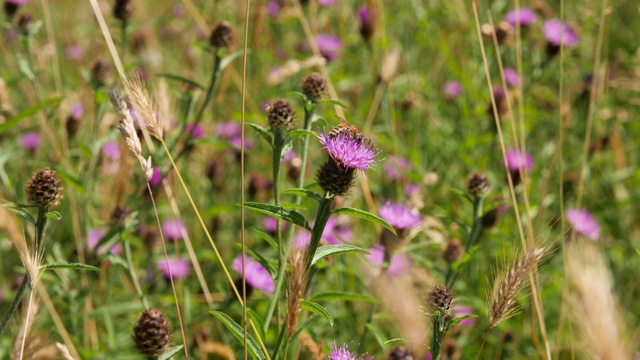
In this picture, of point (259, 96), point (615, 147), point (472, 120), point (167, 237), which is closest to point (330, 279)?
point (167, 237)

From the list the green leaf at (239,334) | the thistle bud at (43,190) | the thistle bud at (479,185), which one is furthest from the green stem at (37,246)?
the thistle bud at (479,185)

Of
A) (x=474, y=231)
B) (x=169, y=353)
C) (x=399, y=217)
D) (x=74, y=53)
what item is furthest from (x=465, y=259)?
(x=74, y=53)

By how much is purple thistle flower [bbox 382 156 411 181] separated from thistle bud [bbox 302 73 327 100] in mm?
1060

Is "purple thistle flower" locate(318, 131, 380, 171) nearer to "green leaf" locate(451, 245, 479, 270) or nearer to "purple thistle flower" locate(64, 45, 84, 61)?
"green leaf" locate(451, 245, 479, 270)

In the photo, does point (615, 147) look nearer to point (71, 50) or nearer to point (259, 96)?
point (259, 96)

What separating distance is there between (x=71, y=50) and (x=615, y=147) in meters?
3.76

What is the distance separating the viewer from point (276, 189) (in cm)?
192

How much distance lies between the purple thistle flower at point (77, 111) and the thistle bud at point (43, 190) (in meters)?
1.65

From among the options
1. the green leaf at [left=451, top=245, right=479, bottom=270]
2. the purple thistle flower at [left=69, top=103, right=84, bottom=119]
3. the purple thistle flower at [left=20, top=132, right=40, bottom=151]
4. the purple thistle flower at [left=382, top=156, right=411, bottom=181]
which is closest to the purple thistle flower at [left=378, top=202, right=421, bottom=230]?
the green leaf at [left=451, top=245, right=479, bottom=270]

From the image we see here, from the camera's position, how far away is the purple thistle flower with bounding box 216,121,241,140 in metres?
3.88

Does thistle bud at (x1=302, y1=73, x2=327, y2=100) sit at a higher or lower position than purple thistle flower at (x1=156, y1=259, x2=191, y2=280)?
higher

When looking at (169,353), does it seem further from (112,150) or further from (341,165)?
(112,150)

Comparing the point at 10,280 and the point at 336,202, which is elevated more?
the point at 336,202

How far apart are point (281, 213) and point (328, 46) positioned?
10.1 feet
